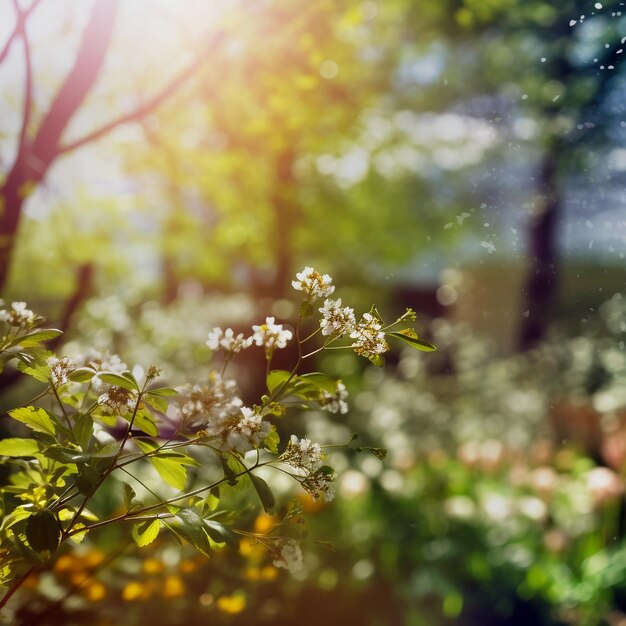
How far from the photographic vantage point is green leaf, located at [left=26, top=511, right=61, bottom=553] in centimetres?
58

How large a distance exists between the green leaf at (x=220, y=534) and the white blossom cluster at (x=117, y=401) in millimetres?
139

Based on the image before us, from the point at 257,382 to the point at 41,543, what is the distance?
175 inches

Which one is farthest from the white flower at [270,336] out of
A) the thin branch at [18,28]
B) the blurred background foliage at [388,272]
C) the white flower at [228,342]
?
the thin branch at [18,28]

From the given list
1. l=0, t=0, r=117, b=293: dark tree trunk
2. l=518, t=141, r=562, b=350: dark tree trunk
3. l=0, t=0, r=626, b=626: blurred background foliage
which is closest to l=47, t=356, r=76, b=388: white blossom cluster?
l=0, t=0, r=626, b=626: blurred background foliage

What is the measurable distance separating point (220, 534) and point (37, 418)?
23cm

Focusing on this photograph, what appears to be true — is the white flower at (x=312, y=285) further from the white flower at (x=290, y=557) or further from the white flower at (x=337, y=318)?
the white flower at (x=290, y=557)

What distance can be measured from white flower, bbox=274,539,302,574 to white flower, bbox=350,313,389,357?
0.22 meters

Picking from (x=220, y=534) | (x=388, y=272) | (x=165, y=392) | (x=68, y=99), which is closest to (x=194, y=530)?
(x=220, y=534)

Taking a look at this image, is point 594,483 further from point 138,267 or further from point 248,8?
point 138,267

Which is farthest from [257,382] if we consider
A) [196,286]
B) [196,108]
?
[196,286]

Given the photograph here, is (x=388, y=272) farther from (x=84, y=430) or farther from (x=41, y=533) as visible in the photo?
(x=41, y=533)

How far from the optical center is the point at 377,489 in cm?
230

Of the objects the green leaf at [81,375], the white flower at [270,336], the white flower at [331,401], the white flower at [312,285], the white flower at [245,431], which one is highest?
the white flower at [312,285]

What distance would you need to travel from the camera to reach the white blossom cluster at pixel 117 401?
648 mm
